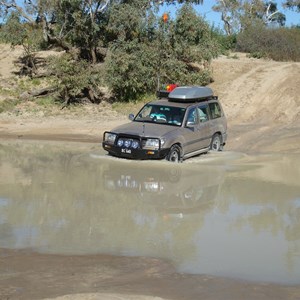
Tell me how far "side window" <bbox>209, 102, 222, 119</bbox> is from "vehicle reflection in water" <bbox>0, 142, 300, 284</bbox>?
4.67ft

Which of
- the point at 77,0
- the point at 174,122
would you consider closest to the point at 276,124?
the point at 174,122

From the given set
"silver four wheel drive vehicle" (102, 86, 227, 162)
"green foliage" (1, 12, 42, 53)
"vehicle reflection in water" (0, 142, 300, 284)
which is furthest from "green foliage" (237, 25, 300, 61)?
"vehicle reflection in water" (0, 142, 300, 284)

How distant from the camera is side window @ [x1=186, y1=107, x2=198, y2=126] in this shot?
14.9 meters

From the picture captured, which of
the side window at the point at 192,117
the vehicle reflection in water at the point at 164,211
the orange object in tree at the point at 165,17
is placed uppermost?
the orange object in tree at the point at 165,17

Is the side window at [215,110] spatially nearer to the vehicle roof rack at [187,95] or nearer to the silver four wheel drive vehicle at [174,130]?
the silver four wheel drive vehicle at [174,130]

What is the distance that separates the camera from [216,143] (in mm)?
16453

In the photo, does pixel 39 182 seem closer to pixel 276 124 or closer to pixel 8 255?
pixel 8 255

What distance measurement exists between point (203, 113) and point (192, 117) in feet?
2.22

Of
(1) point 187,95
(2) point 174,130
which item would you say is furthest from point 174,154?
(1) point 187,95

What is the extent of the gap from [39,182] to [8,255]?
4777mm

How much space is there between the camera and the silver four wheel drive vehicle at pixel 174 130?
45.4 ft

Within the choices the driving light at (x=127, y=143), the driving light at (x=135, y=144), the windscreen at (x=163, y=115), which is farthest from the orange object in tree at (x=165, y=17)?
the driving light at (x=135, y=144)

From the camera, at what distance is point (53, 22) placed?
26172mm

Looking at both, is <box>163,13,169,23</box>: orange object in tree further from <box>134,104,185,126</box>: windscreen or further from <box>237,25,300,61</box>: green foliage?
<box>134,104,185,126</box>: windscreen
